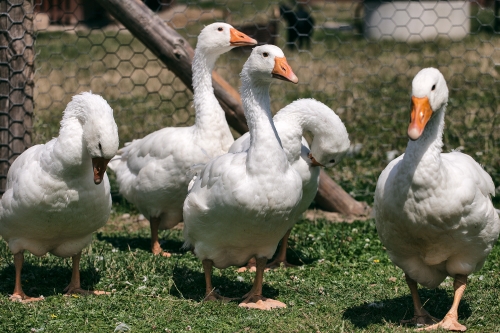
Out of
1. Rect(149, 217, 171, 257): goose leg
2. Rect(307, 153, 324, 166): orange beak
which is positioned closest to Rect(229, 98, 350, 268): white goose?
Rect(307, 153, 324, 166): orange beak

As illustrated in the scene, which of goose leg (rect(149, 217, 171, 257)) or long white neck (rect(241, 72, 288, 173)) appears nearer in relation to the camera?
long white neck (rect(241, 72, 288, 173))

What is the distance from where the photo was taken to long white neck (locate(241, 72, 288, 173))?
16.4 ft

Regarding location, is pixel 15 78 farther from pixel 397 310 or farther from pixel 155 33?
pixel 397 310

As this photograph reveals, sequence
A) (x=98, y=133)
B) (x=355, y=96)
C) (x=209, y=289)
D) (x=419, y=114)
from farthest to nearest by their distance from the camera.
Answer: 1. (x=355, y=96)
2. (x=209, y=289)
3. (x=98, y=133)
4. (x=419, y=114)

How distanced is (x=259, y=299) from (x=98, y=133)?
161cm

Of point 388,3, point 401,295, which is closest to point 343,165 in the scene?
point 401,295

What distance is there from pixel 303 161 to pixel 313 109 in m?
0.43

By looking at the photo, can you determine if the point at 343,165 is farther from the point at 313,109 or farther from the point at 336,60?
the point at 336,60

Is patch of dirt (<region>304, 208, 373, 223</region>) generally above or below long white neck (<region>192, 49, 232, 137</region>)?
below

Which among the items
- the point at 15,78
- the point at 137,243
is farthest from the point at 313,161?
the point at 15,78

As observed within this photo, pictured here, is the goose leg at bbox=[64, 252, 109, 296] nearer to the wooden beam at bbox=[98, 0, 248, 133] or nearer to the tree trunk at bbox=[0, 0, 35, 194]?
the tree trunk at bbox=[0, 0, 35, 194]

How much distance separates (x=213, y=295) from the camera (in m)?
5.34

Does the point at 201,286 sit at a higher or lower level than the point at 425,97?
lower

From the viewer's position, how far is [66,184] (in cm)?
506
